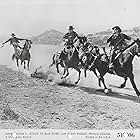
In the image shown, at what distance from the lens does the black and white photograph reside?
208cm

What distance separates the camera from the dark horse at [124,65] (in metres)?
2.09

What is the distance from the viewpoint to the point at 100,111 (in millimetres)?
2078

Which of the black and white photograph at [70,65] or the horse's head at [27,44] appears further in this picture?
the horse's head at [27,44]

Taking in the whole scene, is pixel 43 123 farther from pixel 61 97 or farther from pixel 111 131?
pixel 111 131

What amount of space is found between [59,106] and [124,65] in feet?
1.52

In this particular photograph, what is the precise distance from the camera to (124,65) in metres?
2.11

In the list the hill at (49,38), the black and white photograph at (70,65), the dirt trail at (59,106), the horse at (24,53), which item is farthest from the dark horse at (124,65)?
the horse at (24,53)

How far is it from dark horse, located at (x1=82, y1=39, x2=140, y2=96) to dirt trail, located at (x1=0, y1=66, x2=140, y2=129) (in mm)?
106

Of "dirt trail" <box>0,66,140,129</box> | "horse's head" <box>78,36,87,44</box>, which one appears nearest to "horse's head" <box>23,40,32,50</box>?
"dirt trail" <box>0,66,140,129</box>

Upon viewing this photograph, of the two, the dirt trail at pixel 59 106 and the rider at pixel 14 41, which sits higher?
the rider at pixel 14 41

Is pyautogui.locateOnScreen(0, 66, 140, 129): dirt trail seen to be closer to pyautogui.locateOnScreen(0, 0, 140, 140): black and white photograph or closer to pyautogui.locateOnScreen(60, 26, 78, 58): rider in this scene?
pyautogui.locateOnScreen(0, 0, 140, 140): black and white photograph

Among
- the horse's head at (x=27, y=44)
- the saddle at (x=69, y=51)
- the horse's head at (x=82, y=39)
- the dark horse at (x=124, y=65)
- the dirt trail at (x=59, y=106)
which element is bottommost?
the dirt trail at (x=59, y=106)

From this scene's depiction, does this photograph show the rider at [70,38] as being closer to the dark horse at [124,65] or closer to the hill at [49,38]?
the hill at [49,38]

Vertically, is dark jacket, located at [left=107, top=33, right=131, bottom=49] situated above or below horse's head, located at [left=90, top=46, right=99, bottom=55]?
above
